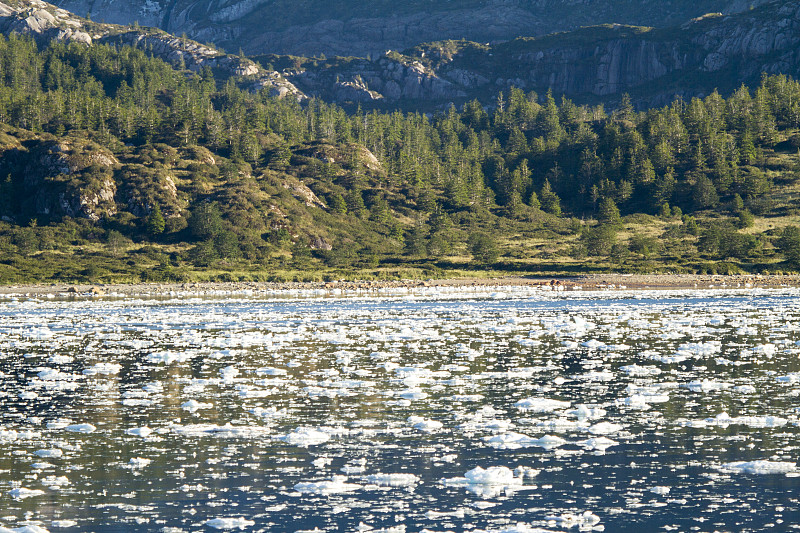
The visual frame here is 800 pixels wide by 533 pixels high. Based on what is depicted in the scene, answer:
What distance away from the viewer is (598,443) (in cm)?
1889

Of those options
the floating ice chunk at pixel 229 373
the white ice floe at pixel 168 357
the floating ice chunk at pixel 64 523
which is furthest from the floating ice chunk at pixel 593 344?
the floating ice chunk at pixel 64 523

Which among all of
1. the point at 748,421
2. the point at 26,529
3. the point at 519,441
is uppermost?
the point at 748,421

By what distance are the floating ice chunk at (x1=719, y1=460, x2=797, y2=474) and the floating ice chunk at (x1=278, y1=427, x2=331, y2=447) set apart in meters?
9.64

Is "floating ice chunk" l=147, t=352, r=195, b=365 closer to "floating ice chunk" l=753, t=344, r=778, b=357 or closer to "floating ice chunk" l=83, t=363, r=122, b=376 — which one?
"floating ice chunk" l=83, t=363, r=122, b=376

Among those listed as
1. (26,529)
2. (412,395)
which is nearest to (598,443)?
(412,395)

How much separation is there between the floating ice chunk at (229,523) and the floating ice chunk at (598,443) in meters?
8.79

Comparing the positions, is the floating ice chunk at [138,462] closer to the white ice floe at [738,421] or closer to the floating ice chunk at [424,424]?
the floating ice chunk at [424,424]

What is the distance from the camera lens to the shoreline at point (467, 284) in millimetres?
101688

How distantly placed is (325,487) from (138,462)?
5.08 meters

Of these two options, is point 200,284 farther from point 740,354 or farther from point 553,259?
point 740,354

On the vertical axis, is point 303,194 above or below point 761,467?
above

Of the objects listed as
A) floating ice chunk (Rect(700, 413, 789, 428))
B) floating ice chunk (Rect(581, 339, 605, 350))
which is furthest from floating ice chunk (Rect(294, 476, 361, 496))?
floating ice chunk (Rect(581, 339, 605, 350))

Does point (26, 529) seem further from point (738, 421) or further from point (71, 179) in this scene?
point (71, 179)

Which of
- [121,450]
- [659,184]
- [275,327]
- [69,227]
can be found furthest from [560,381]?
[659,184]
